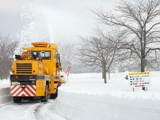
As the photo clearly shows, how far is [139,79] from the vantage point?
1074 cm

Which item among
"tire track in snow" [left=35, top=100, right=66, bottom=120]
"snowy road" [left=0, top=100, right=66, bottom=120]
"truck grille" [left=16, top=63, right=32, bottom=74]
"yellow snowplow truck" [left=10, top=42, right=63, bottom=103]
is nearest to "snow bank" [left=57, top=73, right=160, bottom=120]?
"tire track in snow" [left=35, top=100, right=66, bottom=120]

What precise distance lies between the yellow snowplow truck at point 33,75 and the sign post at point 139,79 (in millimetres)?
6179

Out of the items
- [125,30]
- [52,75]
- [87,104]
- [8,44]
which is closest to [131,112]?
[87,104]

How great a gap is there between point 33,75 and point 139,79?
255 inches

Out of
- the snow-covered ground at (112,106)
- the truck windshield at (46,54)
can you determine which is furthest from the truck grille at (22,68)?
the snow-covered ground at (112,106)

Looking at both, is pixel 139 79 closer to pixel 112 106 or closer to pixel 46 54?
pixel 112 106

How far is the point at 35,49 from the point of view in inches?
713

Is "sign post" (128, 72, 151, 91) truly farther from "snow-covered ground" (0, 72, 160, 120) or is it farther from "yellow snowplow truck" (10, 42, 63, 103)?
"yellow snowplow truck" (10, 42, 63, 103)

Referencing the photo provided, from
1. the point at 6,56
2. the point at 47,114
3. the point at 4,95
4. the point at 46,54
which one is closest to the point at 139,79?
the point at 47,114

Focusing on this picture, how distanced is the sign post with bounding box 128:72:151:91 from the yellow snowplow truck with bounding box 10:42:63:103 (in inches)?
243

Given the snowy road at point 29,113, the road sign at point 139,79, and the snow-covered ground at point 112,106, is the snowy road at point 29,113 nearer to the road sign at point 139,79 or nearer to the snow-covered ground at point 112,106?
the snow-covered ground at point 112,106

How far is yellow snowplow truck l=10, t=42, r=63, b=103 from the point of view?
15.1 m

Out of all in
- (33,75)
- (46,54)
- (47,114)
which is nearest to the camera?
(47,114)

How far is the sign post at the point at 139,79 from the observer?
1059 centimetres
